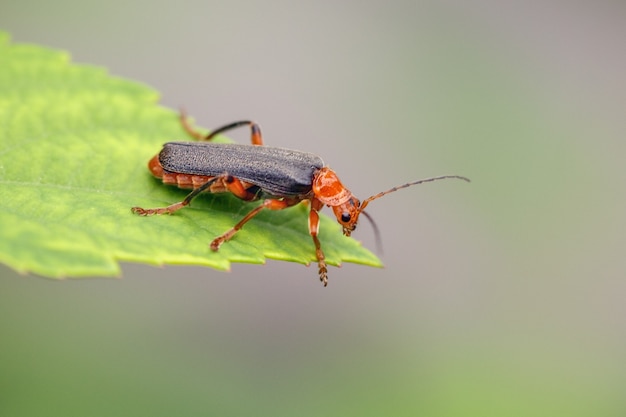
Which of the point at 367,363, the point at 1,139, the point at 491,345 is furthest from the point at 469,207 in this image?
the point at 1,139

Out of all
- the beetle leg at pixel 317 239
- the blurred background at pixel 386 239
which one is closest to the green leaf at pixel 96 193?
the beetle leg at pixel 317 239

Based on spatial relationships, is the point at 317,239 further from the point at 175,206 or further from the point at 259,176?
the point at 175,206

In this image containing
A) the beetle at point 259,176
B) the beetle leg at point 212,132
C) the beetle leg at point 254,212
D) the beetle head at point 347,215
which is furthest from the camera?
the beetle leg at point 212,132

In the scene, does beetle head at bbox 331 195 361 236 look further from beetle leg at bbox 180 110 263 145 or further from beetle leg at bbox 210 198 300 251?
beetle leg at bbox 180 110 263 145

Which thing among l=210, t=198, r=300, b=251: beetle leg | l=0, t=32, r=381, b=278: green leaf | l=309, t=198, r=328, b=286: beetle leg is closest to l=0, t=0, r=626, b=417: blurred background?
l=309, t=198, r=328, b=286: beetle leg

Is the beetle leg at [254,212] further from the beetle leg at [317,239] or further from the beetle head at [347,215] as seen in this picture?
the beetle head at [347,215]

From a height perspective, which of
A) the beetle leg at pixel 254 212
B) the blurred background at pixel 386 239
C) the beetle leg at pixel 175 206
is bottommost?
the blurred background at pixel 386 239

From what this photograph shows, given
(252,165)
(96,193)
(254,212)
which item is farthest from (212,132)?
(96,193)
